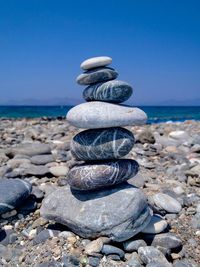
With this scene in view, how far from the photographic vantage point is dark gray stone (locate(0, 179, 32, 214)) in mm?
4488

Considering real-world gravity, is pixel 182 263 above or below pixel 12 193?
below

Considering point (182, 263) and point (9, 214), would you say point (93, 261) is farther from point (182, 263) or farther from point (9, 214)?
point (9, 214)

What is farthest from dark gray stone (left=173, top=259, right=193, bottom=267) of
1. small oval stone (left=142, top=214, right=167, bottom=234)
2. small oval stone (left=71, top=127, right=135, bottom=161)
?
small oval stone (left=71, top=127, right=135, bottom=161)

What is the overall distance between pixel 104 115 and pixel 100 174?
71 centimetres

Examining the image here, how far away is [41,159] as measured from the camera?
24.9ft

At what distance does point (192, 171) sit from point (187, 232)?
2.59 m

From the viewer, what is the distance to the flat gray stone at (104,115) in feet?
13.4

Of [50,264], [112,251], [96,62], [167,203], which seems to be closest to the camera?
[50,264]

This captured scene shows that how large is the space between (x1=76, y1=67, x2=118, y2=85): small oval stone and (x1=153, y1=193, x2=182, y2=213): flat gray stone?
6.23 feet

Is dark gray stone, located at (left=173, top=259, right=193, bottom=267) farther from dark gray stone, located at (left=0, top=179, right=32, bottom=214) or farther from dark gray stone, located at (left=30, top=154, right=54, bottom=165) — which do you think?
dark gray stone, located at (left=30, top=154, right=54, bottom=165)

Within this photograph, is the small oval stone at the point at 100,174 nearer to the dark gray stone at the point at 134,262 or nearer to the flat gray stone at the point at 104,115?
the flat gray stone at the point at 104,115

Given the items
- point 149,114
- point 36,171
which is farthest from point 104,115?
point 149,114

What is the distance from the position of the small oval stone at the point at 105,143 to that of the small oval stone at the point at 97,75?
632mm

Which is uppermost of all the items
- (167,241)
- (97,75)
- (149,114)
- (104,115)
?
(97,75)
